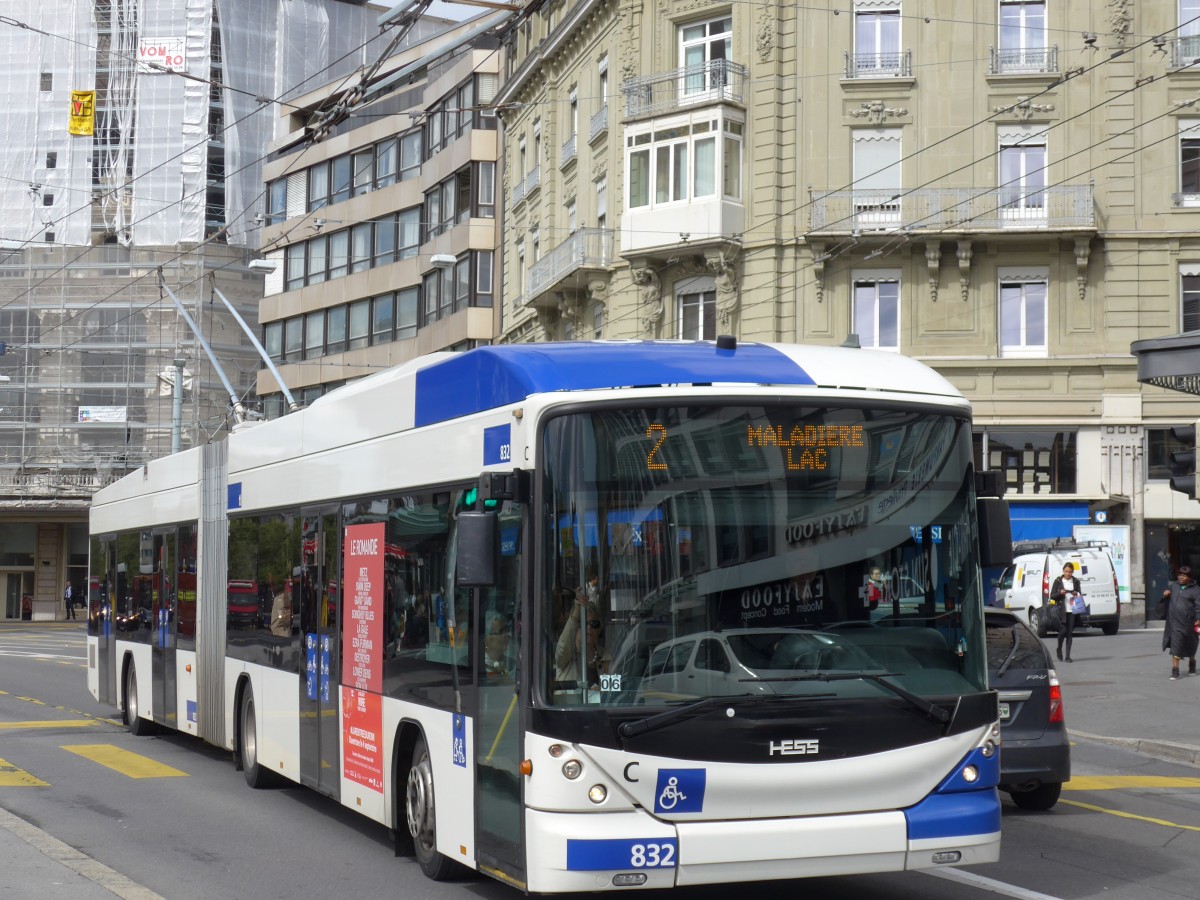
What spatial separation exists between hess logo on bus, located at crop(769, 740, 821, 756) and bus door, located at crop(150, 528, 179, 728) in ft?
32.9

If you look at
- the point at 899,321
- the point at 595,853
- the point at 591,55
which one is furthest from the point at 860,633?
the point at 591,55

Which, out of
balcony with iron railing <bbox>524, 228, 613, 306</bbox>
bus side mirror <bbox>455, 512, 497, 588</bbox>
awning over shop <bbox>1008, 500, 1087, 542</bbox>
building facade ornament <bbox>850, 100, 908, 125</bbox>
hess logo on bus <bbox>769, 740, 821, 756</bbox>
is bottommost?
hess logo on bus <bbox>769, 740, 821, 756</bbox>

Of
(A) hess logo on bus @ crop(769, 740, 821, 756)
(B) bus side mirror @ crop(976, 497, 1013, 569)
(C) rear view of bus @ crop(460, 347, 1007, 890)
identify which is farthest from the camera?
(B) bus side mirror @ crop(976, 497, 1013, 569)

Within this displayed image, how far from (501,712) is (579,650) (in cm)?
78

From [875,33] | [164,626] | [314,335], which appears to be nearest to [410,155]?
[314,335]

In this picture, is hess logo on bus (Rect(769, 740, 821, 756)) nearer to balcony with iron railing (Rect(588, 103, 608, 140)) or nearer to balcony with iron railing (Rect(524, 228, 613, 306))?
balcony with iron railing (Rect(524, 228, 613, 306))

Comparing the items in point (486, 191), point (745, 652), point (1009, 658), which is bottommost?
point (1009, 658)

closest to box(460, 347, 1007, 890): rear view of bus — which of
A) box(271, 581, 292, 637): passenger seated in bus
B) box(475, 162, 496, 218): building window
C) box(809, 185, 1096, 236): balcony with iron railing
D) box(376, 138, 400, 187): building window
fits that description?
box(271, 581, 292, 637): passenger seated in bus

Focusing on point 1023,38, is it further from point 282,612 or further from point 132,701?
point 282,612

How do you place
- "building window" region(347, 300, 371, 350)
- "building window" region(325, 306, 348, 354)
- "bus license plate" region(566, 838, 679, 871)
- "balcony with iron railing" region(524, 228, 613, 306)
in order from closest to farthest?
1. "bus license plate" region(566, 838, 679, 871)
2. "balcony with iron railing" region(524, 228, 613, 306)
3. "building window" region(347, 300, 371, 350)
4. "building window" region(325, 306, 348, 354)

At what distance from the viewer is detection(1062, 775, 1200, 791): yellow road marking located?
13.8 meters

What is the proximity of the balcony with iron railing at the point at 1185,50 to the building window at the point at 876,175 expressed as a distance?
250 inches

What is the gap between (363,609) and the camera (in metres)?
10.4

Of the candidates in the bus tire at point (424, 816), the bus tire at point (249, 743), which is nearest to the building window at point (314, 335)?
the bus tire at point (249, 743)
